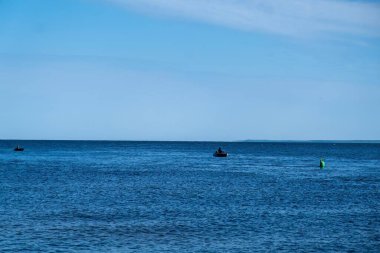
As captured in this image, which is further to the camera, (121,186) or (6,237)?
(121,186)

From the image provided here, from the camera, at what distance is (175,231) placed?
120ft

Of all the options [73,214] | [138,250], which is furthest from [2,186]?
[138,250]

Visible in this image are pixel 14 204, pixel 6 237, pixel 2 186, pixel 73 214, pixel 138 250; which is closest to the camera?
pixel 138 250

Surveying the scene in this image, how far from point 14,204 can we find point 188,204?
52.7 ft

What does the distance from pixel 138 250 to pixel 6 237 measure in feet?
29.2

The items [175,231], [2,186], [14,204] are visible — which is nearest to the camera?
[175,231]

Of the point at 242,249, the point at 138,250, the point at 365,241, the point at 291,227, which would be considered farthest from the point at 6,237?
the point at 365,241

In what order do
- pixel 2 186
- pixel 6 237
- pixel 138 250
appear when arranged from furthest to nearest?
pixel 2 186 < pixel 6 237 < pixel 138 250

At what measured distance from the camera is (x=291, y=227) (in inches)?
1531

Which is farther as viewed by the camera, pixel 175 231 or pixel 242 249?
pixel 175 231

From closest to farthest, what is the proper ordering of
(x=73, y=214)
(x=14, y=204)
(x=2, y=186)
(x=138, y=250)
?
(x=138, y=250) < (x=73, y=214) < (x=14, y=204) < (x=2, y=186)

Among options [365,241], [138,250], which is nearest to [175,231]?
[138,250]

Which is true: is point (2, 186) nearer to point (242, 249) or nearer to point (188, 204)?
point (188, 204)

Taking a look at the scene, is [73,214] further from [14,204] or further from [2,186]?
[2,186]
